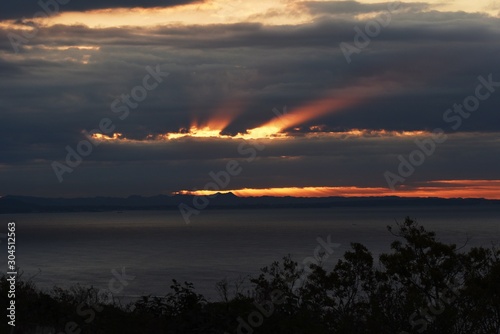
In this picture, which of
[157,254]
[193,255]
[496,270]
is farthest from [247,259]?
[496,270]

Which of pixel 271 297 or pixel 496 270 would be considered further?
pixel 496 270

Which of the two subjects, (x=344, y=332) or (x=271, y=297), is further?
(x=271, y=297)

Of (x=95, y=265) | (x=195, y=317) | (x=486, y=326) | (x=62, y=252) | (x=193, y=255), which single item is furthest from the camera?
→ (x=62, y=252)

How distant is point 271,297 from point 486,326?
6.54 metres

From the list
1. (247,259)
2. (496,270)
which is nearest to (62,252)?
(247,259)

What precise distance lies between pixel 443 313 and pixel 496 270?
150 inches

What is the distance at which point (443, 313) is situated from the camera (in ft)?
58.2

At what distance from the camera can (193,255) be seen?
121312 millimetres

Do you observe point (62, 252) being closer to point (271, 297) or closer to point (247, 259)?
point (247, 259)

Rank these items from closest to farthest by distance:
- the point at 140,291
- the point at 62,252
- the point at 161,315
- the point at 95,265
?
the point at 161,315
the point at 140,291
the point at 95,265
the point at 62,252

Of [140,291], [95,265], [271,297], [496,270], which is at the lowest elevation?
[271,297]

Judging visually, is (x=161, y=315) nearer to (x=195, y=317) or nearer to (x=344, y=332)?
(x=195, y=317)

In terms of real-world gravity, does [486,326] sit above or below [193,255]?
below

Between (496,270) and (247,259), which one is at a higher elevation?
(247,259)
